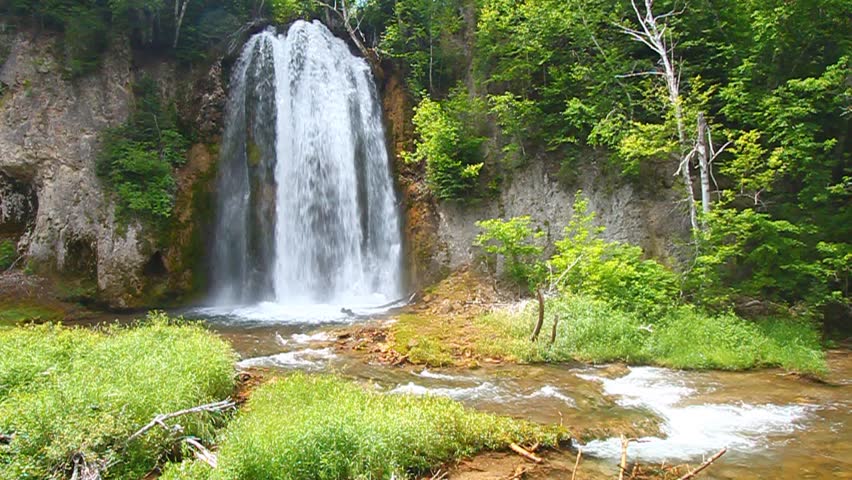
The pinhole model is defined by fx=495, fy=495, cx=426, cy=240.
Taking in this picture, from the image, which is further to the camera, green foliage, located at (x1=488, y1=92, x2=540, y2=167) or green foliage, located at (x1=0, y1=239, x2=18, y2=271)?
green foliage, located at (x1=488, y1=92, x2=540, y2=167)

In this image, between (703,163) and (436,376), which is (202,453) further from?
(703,163)

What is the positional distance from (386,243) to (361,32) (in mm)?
9715

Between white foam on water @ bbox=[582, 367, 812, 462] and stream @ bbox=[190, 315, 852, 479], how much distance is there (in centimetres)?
1

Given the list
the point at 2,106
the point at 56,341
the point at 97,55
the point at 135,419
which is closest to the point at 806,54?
the point at 135,419

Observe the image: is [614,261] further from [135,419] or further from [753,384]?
[135,419]

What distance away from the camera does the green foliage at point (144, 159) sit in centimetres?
1535

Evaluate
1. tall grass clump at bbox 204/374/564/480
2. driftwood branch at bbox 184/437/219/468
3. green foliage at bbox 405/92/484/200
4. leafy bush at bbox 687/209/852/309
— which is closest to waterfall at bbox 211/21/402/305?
green foliage at bbox 405/92/484/200

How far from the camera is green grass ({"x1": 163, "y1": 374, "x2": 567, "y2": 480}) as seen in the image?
4.26m

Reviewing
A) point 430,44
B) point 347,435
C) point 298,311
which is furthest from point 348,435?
point 430,44

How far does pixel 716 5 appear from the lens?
44.4 ft

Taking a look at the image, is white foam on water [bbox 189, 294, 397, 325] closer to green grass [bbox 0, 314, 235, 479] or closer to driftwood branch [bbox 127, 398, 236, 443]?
green grass [bbox 0, 314, 235, 479]

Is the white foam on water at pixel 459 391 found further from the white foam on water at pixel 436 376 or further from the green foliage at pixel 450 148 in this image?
the green foliage at pixel 450 148

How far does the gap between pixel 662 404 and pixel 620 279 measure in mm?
4598

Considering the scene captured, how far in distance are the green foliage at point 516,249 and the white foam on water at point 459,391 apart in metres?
5.71
